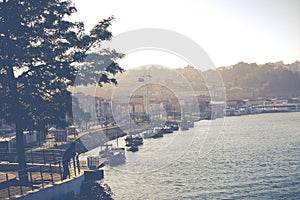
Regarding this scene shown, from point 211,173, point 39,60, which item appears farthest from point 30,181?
point 211,173

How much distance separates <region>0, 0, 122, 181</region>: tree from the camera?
28.4 meters

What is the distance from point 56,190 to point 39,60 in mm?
9783

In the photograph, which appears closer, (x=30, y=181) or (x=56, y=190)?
(x=56, y=190)

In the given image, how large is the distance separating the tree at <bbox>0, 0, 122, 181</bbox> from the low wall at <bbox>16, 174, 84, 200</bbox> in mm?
2659

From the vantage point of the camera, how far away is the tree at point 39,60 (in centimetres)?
2842

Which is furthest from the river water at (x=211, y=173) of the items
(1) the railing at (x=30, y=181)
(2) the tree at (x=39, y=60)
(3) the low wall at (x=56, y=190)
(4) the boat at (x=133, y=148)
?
(2) the tree at (x=39, y=60)

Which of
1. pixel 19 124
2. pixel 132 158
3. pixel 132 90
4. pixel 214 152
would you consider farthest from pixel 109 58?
pixel 132 90

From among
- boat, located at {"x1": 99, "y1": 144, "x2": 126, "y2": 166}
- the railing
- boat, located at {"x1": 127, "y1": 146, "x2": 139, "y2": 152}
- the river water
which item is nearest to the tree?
the railing

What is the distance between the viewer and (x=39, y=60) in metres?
30.1

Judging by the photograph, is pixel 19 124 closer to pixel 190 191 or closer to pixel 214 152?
pixel 190 191

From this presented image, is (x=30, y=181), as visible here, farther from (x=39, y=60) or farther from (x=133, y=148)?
(x=133, y=148)

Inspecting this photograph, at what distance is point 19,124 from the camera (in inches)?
1176

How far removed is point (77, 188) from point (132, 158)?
86.7 ft

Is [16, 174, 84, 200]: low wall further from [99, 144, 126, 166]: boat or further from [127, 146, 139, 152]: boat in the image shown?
[127, 146, 139, 152]: boat
